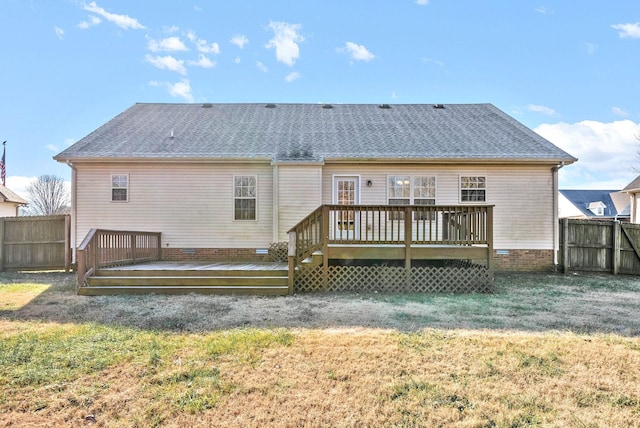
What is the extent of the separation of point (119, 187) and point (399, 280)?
337 inches

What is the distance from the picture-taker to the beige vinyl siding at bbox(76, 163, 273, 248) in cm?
986

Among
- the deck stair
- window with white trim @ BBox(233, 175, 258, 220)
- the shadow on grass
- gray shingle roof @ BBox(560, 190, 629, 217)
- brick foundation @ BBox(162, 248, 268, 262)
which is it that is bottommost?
the shadow on grass

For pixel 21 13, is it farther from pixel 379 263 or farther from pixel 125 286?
pixel 379 263

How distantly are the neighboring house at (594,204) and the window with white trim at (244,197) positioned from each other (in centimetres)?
3531

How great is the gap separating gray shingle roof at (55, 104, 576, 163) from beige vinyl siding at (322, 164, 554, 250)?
449mm

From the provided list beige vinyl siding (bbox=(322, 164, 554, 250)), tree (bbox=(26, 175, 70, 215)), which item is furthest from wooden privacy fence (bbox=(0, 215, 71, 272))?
tree (bbox=(26, 175, 70, 215))

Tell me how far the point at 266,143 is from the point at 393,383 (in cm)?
874

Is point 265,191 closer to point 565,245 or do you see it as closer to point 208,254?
point 208,254

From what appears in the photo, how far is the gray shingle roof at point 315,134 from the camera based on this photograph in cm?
973

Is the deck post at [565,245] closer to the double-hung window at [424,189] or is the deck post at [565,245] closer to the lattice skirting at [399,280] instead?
the double-hung window at [424,189]

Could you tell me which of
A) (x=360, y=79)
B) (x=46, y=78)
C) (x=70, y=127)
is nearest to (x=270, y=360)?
(x=360, y=79)

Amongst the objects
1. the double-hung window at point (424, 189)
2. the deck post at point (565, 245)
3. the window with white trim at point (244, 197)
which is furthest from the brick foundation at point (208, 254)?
the deck post at point (565, 245)

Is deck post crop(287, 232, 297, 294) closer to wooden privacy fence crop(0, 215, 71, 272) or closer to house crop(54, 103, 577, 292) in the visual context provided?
house crop(54, 103, 577, 292)

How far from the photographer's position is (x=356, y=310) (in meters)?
5.46
